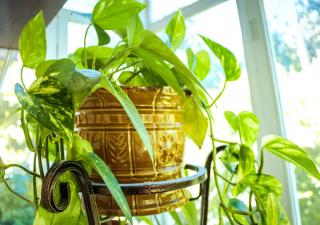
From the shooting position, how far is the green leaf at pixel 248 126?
1.76ft

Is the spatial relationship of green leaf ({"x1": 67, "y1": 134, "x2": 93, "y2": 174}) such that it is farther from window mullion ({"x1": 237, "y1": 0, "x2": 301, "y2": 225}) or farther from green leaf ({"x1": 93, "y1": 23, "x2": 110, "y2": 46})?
window mullion ({"x1": 237, "y1": 0, "x2": 301, "y2": 225})

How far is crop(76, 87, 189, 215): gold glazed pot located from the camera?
356 millimetres

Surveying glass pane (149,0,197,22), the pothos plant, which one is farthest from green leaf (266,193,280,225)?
glass pane (149,0,197,22)

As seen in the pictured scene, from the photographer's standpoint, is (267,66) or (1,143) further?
(1,143)

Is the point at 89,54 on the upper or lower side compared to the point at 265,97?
upper

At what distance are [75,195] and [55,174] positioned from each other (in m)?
0.07

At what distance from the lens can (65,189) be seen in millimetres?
318

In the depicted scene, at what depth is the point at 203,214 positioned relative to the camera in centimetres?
55

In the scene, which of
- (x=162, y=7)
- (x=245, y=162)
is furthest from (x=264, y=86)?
(x=162, y=7)

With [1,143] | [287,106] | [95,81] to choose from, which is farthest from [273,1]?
[1,143]

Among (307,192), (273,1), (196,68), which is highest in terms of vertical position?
(273,1)

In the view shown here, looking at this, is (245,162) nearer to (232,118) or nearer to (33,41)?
(232,118)

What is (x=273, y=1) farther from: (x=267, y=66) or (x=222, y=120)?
(x=222, y=120)

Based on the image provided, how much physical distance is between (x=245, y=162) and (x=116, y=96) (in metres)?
0.34
